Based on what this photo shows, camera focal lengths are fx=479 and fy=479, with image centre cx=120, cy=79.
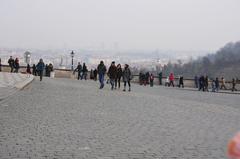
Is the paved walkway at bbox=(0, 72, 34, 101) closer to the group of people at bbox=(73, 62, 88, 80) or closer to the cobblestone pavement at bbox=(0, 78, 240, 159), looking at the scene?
the cobblestone pavement at bbox=(0, 78, 240, 159)

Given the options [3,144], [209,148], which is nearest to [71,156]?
[3,144]

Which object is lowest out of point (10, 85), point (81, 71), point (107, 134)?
point (107, 134)

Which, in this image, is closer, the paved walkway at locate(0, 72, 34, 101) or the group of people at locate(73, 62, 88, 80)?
the paved walkway at locate(0, 72, 34, 101)

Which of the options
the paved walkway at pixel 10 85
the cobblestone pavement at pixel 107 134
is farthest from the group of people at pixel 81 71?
the cobblestone pavement at pixel 107 134

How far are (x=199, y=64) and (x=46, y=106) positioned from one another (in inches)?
3284

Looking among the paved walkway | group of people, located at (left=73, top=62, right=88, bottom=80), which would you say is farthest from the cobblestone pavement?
group of people, located at (left=73, top=62, right=88, bottom=80)

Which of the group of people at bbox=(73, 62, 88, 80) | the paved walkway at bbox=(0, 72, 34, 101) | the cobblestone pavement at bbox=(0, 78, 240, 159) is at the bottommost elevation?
the cobblestone pavement at bbox=(0, 78, 240, 159)

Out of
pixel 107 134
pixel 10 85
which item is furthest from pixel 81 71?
pixel 107 134

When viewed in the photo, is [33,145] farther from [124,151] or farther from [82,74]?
[82,74]

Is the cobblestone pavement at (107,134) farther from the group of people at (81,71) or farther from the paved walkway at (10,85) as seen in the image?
the group of people at (81,71)

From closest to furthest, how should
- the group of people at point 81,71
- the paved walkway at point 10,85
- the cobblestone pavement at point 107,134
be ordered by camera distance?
the cobblestone pavement at point 107,134 → the paved walkway at point 10,85 → the group of people at point 81,71

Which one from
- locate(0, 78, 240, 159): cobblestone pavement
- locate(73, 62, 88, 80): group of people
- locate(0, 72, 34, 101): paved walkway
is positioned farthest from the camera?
locate(73, 62, 88, 80): group of people

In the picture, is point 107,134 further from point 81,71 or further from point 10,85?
point 81,71

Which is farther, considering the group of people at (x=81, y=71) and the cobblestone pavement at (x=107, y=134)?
the group of people at (x=81, y=71)
